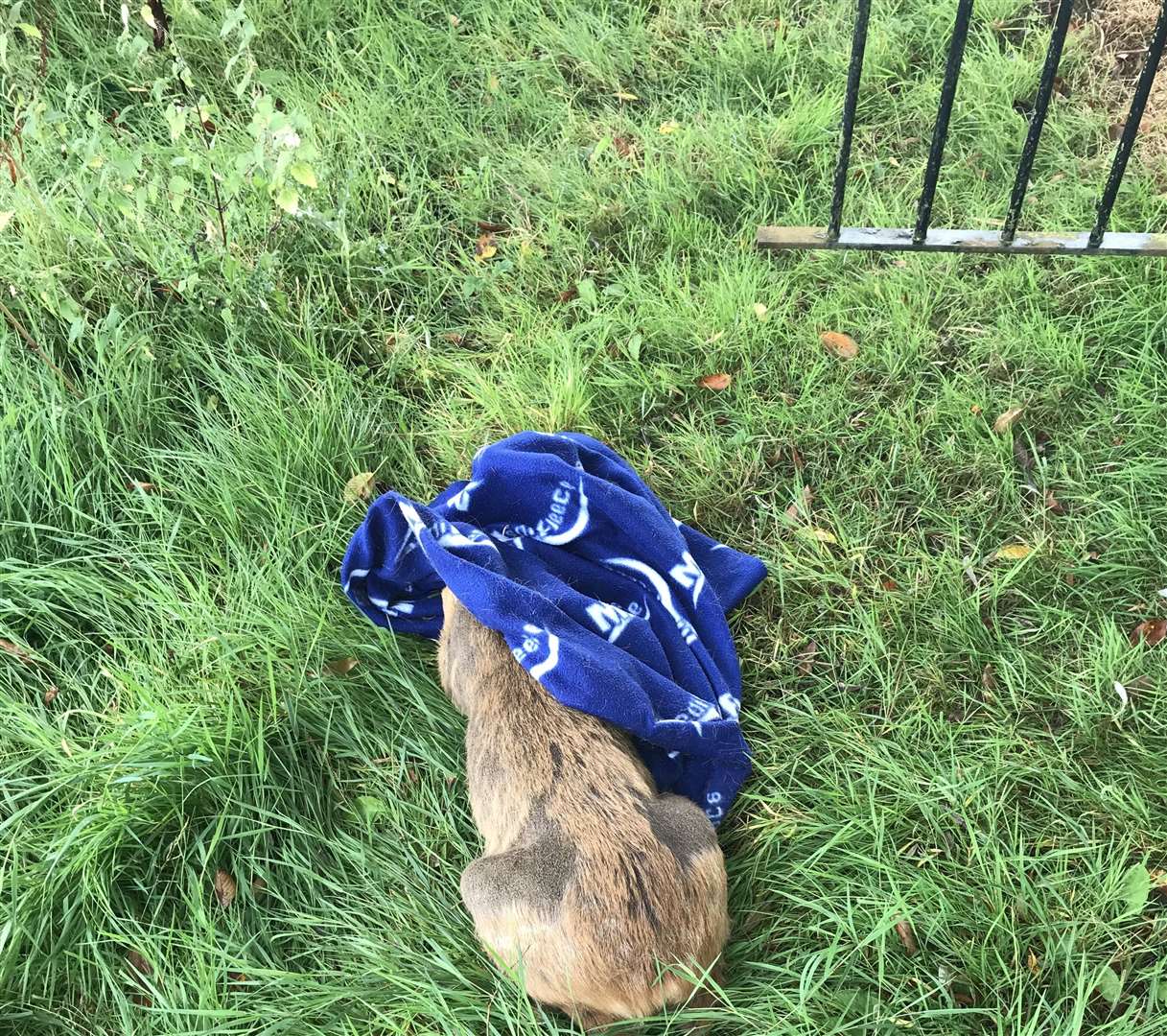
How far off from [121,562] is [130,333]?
0.89 metres

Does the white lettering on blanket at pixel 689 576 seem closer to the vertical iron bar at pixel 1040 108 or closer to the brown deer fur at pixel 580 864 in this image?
the brown deer fur at pixel 580 864

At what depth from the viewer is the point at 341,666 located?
2.75 meters

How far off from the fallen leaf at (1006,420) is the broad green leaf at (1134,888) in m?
1.43

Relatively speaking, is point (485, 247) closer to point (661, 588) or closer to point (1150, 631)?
point (661, 588)

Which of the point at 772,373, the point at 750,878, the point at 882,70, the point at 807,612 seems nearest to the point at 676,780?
the point at 750,878

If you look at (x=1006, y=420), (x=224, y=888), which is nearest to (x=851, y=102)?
(x=1006, y=420)

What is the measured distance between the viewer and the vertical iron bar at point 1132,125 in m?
2.64

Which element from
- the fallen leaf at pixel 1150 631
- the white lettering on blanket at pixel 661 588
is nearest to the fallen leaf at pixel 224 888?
the white lettering on blanket at pixel 661 588

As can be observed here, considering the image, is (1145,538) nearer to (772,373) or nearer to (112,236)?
(772,373)

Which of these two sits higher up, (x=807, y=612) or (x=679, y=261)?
(x=679, y=261)

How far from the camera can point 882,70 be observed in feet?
13.4

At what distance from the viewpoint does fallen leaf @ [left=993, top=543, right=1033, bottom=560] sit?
2781mm

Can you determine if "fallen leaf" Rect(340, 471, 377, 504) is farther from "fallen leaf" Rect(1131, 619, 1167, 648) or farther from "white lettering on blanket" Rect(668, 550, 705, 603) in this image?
"fallen leaf" Rect(1131, 619, 1167, 648)

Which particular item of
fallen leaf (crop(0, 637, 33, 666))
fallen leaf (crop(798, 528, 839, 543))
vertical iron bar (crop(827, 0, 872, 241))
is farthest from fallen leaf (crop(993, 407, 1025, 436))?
fallen leaf (crop(0, 637, 33, 666))
